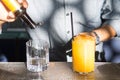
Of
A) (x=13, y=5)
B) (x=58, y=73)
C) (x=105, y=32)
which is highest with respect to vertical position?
(x=13, y=5)

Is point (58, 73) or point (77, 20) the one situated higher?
point (77, 20)

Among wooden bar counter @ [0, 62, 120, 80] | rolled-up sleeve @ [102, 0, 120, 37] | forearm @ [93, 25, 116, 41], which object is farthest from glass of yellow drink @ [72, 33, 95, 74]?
rolled-up sleeve @ [102, 0, 120, 37]

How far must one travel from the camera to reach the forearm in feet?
5.39

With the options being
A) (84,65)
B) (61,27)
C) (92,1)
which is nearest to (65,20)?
(61,27)

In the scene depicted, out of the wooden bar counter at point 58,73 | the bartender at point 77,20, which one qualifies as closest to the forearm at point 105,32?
the bartender at point 77,20

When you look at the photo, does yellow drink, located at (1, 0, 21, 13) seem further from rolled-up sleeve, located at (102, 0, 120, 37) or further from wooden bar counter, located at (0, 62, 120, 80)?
rolled-up sleeve, located at (102, 0, 120, 37)

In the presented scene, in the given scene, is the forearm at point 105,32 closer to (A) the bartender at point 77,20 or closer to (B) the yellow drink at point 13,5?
(A) the bartender at point 77,20

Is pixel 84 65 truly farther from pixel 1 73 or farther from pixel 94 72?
pixel 1 73

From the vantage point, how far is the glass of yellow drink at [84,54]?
120 cm

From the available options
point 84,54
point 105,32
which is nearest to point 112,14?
point 105,32

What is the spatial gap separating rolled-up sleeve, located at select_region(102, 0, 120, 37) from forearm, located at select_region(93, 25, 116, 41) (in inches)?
0.9

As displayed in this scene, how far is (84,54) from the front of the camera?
47.5 inches

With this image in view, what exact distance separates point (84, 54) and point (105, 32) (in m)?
0.50

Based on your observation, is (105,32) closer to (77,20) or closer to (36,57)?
(77,20)
